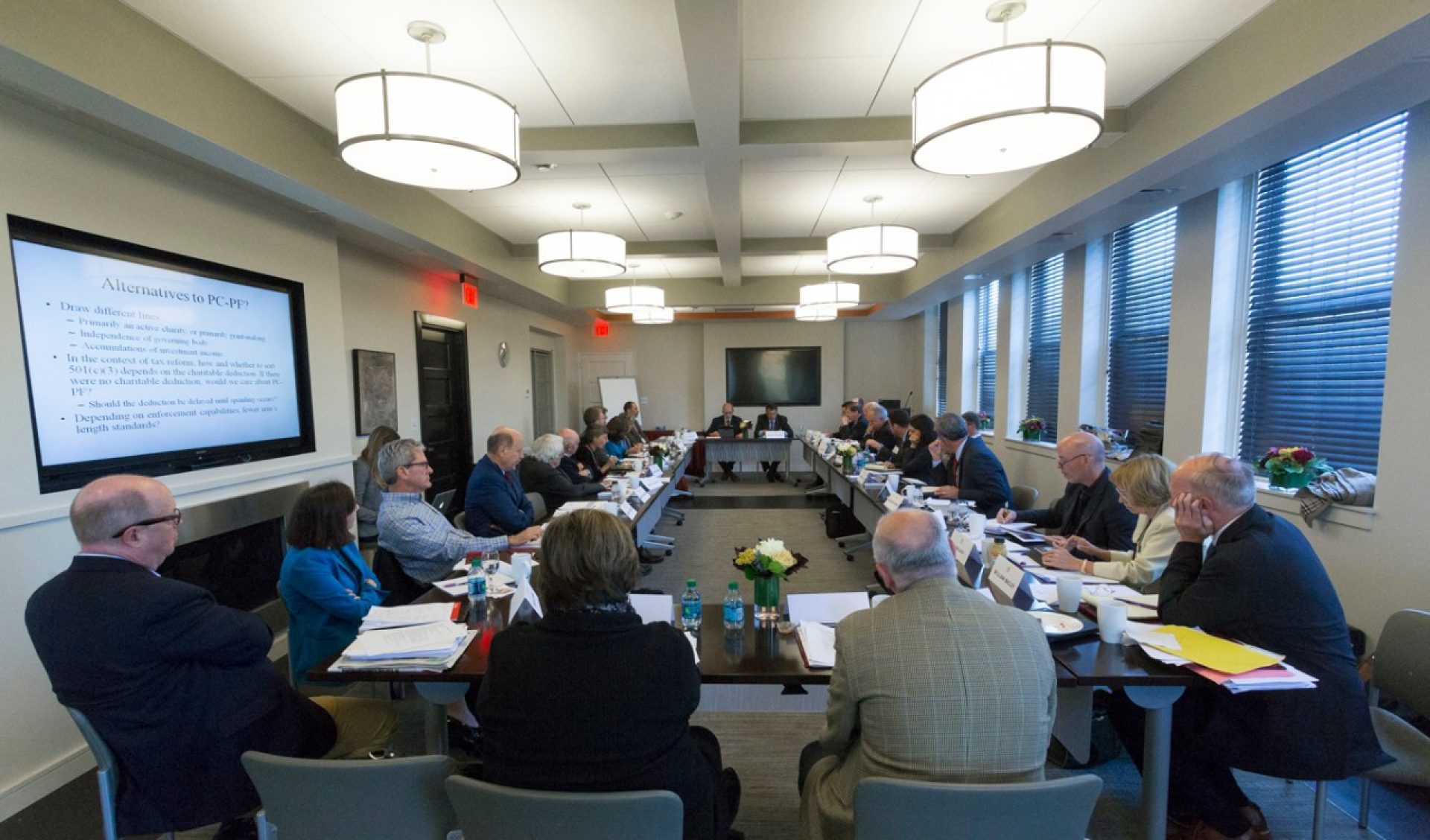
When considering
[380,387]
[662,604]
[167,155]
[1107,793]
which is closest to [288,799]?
[662,604]

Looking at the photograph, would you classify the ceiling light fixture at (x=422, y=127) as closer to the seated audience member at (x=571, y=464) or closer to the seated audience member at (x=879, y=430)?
the seated audience member at (x=571, y=464)

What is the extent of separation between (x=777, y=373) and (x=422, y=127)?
8.80 meters

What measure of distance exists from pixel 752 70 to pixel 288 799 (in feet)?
9.96

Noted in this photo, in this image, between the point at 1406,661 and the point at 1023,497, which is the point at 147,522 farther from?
the point at 1023,497

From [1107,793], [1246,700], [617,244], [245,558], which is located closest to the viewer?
[1246,700]

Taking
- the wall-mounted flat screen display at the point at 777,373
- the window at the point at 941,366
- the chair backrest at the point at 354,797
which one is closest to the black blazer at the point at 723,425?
the wall-mounted flat screen display at the point at 777,373

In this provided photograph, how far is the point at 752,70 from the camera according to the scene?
2787 mm

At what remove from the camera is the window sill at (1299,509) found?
2.77 metres

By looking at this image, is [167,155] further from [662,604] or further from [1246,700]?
[1246,700]

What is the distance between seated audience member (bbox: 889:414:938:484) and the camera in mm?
5164

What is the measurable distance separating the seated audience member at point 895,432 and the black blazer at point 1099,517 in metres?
3.29

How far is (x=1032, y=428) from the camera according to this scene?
6000mm

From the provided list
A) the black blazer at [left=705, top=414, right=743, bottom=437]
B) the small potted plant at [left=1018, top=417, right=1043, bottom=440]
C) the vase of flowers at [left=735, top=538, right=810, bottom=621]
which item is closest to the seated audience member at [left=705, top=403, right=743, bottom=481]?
the black blazer at [left=705, top=414, right=743, bottom=437]

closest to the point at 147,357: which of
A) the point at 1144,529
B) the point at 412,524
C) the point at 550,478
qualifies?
the point at 412,524
